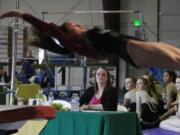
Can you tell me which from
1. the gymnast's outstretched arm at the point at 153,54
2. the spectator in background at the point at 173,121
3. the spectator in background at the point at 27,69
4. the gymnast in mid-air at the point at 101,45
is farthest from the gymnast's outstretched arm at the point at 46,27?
the spectator in background at the point at 27,69

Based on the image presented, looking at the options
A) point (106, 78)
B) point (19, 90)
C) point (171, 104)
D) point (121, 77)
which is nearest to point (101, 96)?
point (106, 78)

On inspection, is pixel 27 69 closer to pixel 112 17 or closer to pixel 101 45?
pixel 112 17

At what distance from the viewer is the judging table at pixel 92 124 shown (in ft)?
12.3

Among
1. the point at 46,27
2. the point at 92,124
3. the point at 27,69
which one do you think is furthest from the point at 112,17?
the point at 46,27

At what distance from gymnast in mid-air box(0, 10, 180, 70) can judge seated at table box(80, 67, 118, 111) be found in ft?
10.1

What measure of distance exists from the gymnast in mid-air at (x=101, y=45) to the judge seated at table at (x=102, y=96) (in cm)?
307

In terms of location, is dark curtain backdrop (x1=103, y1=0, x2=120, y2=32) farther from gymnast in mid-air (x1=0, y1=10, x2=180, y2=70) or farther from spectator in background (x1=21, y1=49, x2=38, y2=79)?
gymnast in mid-air (x1=0, y1=10, x2=180, y2=70)

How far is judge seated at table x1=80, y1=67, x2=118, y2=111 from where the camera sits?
4641 mm

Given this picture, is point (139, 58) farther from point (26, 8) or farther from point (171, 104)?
point (26, 8)

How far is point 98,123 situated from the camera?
3732 millimetres

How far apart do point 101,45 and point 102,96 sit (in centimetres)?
335

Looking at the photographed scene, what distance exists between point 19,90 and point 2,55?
8.71m

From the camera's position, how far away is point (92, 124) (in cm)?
377

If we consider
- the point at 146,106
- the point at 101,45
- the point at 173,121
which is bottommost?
the point at 173,121
